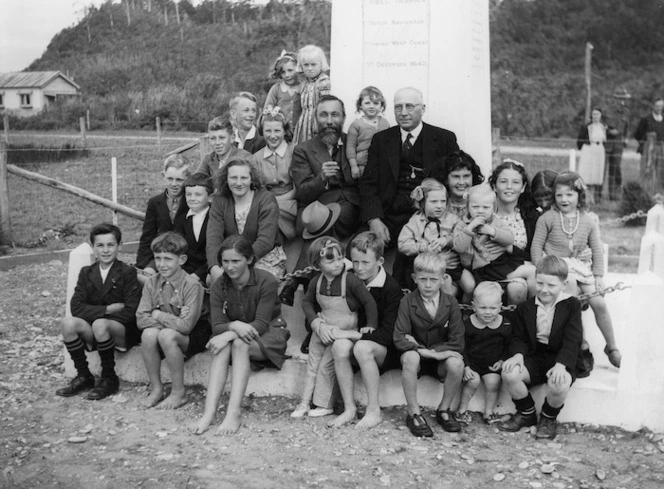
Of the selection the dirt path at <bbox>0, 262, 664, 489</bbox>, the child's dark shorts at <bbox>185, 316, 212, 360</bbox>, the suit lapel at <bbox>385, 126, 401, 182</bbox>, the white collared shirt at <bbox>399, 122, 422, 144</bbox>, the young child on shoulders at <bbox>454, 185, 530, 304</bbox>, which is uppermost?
the white collared shirt at <bbox>399, 122, 422, 144</bbox>

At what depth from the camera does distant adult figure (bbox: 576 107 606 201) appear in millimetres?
15492

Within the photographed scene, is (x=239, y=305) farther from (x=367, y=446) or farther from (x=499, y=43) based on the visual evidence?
(x=499, y=43)

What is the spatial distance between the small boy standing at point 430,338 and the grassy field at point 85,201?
6.54 meters

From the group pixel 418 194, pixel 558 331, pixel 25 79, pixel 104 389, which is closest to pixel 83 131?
pixel 25 79

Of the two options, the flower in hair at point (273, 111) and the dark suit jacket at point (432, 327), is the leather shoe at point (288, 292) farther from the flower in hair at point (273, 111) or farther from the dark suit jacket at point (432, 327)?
the flower in hair at point (273, 111)

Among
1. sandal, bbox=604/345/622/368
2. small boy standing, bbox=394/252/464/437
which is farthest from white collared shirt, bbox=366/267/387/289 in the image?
sandal, bbox=604/345/622/368

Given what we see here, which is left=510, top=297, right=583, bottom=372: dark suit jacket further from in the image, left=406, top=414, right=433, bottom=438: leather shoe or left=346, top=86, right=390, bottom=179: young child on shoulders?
left=346, top=86, right=390, bottom=179: young child on shoulders

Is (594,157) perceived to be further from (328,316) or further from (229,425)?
(229,425)

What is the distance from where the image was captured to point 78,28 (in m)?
27.2

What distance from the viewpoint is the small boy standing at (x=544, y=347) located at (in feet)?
15.0

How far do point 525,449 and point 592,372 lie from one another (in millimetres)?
918

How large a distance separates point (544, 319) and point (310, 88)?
285cm

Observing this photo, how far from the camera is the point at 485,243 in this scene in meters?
5.19

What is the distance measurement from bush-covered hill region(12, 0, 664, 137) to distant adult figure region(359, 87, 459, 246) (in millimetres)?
13385
